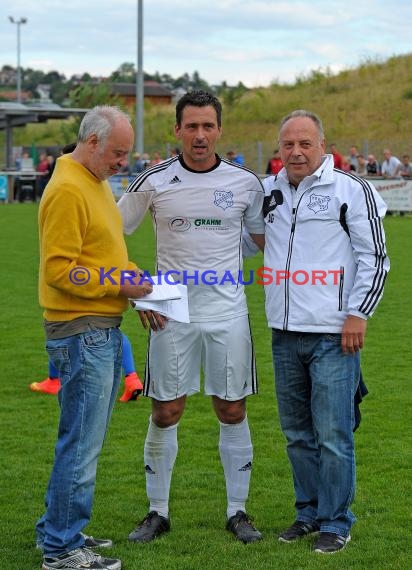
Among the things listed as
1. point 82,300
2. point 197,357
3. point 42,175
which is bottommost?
point 42,175

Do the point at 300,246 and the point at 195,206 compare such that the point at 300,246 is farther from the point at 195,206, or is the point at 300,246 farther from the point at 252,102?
the point at 252,102

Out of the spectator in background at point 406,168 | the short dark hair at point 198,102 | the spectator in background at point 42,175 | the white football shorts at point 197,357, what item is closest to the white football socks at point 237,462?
the white football shorts at point 197,357

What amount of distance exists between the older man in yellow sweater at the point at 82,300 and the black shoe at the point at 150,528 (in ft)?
1.58

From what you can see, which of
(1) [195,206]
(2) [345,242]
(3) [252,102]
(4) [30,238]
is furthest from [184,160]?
(3) [252,102]

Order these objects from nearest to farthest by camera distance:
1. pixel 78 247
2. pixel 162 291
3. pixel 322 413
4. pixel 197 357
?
pixel 78 247 < pixel 162 291 < pixel 322 413 < pixel 197 357

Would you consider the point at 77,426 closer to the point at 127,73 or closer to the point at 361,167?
the point at 361,167

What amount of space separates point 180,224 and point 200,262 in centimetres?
23

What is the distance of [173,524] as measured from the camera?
553 cm

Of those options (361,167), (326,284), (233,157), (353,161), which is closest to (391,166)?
(361,167)

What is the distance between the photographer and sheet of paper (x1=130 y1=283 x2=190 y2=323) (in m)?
4.82

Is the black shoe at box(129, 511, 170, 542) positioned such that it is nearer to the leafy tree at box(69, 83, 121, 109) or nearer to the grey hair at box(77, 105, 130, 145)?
the grey hair at box(77, 105, 130, 145)

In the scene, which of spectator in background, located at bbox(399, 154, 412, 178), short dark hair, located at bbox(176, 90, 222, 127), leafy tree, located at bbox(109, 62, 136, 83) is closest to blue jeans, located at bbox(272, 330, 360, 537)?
short dark hair, located at bbox(176, 90, 222, 127)

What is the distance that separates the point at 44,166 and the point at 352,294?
34668 millimetres

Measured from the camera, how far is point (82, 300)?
462 cm
